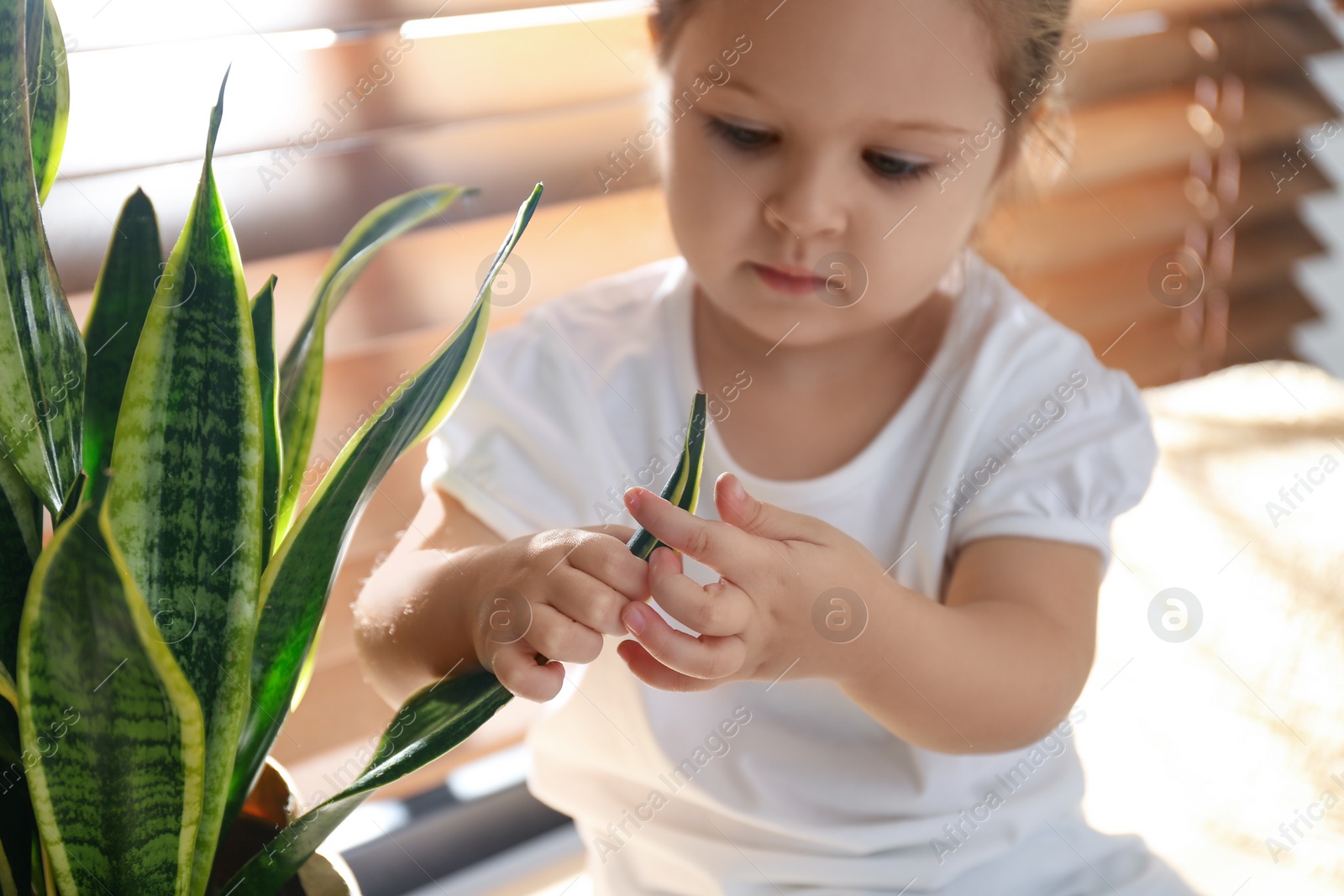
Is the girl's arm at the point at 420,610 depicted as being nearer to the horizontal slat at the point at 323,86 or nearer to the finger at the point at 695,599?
the finger at the point at 695,599

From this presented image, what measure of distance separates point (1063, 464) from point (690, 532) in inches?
17.2

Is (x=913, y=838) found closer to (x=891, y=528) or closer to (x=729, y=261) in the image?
(x=891, y=528)

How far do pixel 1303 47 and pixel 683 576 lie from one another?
1.77 metres

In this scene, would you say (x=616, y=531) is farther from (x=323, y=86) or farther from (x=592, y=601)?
(x=323, y=86)

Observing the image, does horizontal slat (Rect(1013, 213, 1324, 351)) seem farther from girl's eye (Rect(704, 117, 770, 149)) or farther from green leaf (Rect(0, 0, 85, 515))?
green leaf (Rect(0, 0, 85, 515))

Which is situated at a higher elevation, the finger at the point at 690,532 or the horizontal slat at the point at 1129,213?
the finger at the point at 690,532

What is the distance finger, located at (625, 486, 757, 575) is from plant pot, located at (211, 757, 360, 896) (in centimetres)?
23

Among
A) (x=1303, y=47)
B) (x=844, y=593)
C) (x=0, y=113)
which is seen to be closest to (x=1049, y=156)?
(x=844, y=593)

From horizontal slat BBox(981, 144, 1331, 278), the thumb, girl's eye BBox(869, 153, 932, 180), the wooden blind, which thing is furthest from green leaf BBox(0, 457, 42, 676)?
horizontal slat BBox(981, 144, 1331, 278)

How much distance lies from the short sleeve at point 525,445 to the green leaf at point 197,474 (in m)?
0.36

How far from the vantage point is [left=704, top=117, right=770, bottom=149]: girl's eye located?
76 cm

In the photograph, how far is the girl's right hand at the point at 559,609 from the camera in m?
0.54

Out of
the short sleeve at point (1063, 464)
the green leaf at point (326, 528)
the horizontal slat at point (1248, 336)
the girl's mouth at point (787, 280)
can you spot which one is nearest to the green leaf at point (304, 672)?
the green leaf at point (326, 528)

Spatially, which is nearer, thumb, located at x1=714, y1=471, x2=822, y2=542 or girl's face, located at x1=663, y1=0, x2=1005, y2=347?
thumb, located at x1=714, y1=471, x2=822, y2=542
